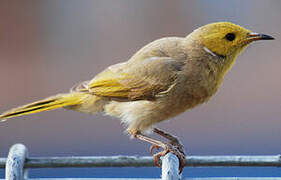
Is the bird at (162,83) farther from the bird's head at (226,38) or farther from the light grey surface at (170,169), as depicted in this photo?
the light grey surface at (170,169)

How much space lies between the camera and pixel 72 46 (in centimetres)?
743

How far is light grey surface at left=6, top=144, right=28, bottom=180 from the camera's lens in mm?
1404

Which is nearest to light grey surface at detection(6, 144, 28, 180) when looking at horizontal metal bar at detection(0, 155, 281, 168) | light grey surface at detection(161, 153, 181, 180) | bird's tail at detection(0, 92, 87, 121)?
horizontal metal bar at detection(0, 155, 281, 168)

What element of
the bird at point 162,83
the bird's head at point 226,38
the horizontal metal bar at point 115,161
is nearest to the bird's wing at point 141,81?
the bird at point 162,83

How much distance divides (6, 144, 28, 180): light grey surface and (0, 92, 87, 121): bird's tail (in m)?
0.74

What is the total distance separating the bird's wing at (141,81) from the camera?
8.38ft

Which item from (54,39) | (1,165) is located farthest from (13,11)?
(1,165)

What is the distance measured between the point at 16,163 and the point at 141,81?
4.03 ft

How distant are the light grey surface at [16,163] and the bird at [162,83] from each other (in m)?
0.79

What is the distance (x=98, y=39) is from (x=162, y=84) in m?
4.86

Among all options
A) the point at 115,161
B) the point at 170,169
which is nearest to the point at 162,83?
the point at 115,161

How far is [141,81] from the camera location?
2615 mm

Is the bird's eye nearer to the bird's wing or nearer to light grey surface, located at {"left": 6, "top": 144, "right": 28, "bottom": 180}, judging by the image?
the bird's wing

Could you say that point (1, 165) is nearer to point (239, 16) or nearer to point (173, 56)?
point (173, 56)
